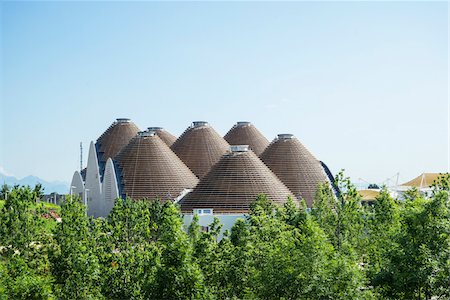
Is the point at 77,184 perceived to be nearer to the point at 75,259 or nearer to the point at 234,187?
the point at 234,187

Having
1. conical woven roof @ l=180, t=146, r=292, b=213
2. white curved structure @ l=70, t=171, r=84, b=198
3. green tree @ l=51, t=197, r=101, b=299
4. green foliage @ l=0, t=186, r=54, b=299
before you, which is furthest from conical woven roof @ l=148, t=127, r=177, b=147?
green tree @ l=51, t=197, r=101, b=299

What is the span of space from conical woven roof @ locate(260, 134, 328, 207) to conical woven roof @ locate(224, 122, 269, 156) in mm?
6001

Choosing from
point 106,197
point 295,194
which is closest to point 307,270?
point 295,194

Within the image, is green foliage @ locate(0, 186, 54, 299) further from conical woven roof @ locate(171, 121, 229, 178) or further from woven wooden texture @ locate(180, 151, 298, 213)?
conical woven roof @ locate(171, 121, 229, 178)

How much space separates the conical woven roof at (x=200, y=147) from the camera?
2149 inches

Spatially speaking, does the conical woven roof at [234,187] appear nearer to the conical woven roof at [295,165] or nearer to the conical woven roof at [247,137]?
the conical woven roof at [295,165]

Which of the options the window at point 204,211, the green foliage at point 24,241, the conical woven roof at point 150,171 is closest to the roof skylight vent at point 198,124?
the conical woven roof at point 150,171

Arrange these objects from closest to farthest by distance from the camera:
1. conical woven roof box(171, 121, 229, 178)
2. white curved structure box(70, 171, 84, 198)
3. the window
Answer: the window < conical woven roof box(171, 121, 229, 178) < white curved structure box(70, 171, 84, 198)

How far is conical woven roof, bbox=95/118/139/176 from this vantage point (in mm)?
62003

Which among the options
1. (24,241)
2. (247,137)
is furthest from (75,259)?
(247,137)

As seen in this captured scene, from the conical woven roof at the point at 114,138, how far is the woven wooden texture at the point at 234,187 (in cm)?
1776

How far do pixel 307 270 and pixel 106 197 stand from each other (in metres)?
39.9

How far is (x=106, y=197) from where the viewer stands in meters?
54.0

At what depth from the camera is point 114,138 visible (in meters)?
63.3
